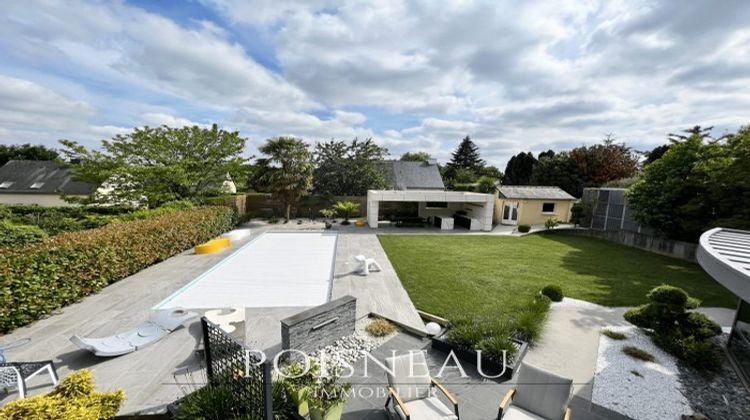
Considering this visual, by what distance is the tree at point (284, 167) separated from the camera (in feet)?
69.6

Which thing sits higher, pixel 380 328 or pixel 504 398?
pixel 504 398

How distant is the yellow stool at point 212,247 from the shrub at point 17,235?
20.4 feet

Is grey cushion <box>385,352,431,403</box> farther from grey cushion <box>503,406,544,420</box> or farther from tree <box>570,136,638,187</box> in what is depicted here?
tree <box>570,136,638,187</box>

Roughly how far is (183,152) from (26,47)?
11.1m

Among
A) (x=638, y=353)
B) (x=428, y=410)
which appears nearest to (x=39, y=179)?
(x=428, y=410)

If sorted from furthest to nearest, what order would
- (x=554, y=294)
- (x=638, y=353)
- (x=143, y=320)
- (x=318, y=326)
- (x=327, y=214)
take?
1. (x=327, y=214)
2. (x=554, y=294)
3. (x=143, y=320)
4. (x=638, y=353)
5. (x=318, y=326)

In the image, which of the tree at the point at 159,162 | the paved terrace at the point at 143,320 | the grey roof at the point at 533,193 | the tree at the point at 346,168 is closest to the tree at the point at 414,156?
the tree at the point at 346,168

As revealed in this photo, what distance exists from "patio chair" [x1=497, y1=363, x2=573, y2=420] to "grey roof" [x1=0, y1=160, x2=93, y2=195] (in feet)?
128

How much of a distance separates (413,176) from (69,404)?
31019 millimetres

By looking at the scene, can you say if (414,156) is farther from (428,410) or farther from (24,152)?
(24,152)

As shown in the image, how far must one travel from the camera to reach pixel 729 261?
382 centimetres

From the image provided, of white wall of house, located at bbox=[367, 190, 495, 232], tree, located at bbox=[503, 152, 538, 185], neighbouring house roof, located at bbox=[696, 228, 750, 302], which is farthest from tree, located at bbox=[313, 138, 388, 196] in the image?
→ tree, located at bbox=[503, 152, 538, 185]

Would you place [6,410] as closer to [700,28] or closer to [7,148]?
[700,28]

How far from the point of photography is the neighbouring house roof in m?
3.21
